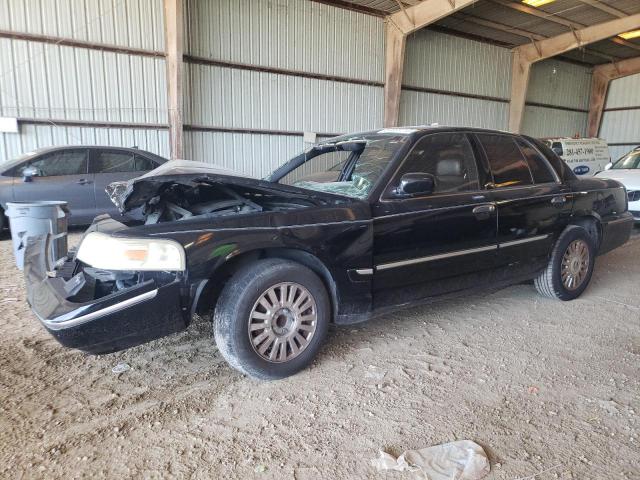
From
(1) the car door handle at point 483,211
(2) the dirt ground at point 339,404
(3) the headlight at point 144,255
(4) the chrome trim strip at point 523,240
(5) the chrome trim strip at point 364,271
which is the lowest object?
(2) the dirt ground at point 339,404

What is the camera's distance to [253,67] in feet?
36.3

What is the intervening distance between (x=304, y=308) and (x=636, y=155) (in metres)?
9.00

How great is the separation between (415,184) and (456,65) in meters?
13.6

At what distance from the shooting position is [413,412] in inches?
95.8

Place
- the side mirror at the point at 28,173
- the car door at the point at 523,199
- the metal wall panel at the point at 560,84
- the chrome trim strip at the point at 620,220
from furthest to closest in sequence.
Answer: the metal wall panel at the point at 560,84 < the side mirror at the point at 28,173 < the chrome trim strip at the point at 620,220 < the car door at the point at 523,199

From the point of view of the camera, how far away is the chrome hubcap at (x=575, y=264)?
13.7 ft

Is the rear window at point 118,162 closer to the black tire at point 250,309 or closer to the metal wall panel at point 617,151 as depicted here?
the black tire at point 250,309

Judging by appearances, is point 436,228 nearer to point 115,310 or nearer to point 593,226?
point 115,310

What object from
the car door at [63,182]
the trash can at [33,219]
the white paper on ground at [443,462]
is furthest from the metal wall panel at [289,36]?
the white paper on ground at [443,462]

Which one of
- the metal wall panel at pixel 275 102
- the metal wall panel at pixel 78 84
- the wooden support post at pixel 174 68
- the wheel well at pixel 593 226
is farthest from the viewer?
the metal wall panel at pixel 275 102

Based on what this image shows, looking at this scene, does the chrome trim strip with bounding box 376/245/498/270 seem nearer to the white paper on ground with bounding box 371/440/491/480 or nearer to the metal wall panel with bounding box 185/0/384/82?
the white paper on ground with bounding box 371/440/491/480

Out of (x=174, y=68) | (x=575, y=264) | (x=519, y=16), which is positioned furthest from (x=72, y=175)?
(x=519, y=16)

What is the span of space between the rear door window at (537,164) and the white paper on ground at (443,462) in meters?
2.63

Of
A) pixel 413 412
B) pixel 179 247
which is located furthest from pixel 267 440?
pixel 179 247
